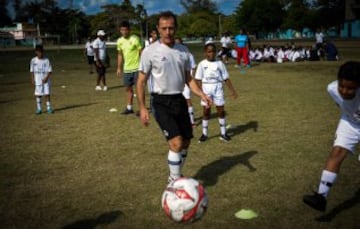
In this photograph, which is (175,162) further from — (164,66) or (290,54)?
(290,54)

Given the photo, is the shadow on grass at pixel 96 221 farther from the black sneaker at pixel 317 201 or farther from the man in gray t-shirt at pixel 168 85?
the black sneaker at pixel 317 201

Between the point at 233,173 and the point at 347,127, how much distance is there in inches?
86.7

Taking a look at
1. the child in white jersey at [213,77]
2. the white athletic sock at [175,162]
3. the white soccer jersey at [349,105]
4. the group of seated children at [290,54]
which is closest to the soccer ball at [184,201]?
the white athletic sock at [175,162]

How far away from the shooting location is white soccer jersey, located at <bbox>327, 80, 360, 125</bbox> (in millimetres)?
4633

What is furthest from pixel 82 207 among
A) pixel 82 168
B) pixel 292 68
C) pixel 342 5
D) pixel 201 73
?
pixel 342 5

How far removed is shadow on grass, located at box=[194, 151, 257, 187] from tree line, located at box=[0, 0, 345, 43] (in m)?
69.1

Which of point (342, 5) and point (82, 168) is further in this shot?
point (342, 5)

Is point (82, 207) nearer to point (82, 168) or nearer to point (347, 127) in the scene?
point (82, 168)

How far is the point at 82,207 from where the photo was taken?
532 cm

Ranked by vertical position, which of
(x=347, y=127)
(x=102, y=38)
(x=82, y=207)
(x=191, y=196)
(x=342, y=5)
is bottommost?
(x=82, y=207)

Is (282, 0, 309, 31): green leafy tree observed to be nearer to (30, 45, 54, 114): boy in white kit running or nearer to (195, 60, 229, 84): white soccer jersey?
(30, 45, 54, 114): boy in white kit running

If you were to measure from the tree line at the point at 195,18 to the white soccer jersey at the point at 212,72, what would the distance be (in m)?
67.7

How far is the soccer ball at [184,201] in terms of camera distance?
4.20m

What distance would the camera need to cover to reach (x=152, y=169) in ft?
22.3
